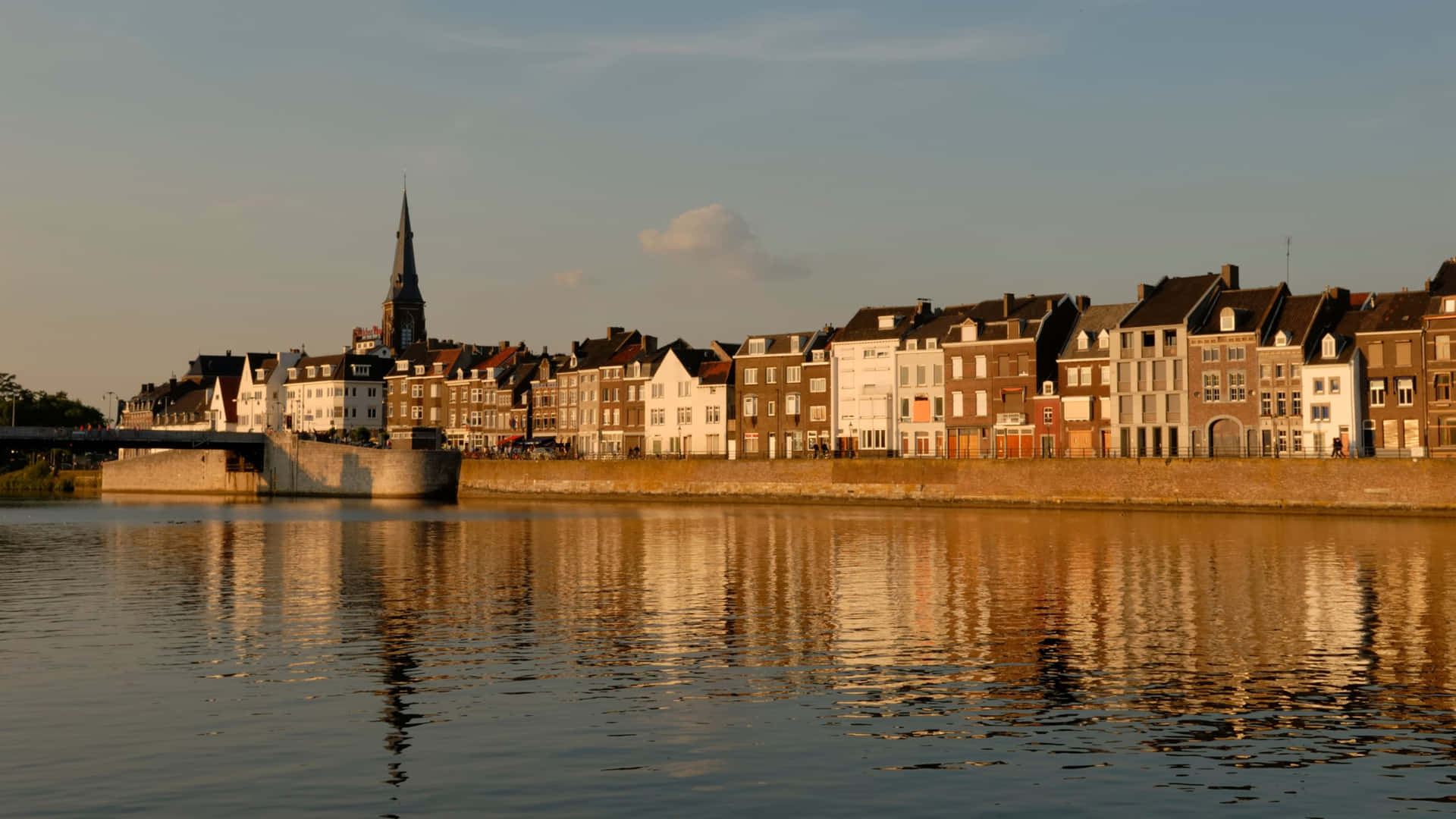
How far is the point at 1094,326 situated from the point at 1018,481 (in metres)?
17.5

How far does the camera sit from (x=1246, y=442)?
10300cm

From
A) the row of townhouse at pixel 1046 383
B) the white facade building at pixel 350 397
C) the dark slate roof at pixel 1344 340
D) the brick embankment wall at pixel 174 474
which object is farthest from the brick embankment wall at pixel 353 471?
the dark slate roof at pixel 1344 340

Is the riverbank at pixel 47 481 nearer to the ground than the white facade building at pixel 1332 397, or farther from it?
nearer to the ground

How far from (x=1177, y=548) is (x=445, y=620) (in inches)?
1355

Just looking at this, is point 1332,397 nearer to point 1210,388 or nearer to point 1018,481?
point 1210,388

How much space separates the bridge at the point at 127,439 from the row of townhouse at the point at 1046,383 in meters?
20.9

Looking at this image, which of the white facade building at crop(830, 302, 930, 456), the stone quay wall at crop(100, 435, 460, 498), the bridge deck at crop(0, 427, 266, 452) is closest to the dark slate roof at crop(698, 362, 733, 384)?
the white facade building at crop(830, 302, 930, 456)

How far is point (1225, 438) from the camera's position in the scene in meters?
105

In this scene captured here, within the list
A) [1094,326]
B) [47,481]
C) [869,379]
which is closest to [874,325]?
[869,379]

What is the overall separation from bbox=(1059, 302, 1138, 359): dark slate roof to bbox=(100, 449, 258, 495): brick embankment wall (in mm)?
88644

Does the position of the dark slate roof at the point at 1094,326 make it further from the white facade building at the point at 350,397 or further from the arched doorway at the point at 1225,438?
the white facade building at the point at 350,397

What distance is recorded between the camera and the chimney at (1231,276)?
108m

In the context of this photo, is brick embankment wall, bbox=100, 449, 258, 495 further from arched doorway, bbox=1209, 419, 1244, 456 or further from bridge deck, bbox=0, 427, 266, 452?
arched doorway, bbox=1209, 419, 1244, 456

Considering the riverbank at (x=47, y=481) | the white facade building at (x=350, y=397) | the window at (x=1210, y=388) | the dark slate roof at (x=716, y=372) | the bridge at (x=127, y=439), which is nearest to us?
the window at (x=1210, y=388)
